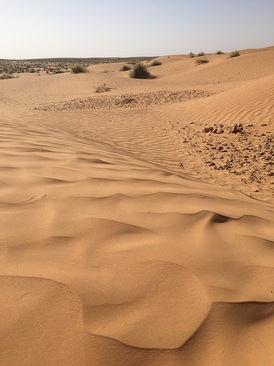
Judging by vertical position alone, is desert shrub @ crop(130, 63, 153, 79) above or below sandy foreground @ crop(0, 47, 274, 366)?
above

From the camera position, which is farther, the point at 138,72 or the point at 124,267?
the point at 138,72

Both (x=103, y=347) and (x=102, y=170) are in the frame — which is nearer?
(x=103, y=347)

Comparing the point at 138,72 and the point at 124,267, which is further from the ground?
the point at 138,72

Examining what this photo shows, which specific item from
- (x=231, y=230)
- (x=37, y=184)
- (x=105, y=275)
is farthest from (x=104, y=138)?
(x=105, y=275)

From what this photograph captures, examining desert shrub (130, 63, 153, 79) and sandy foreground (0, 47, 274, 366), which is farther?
desert shrub (130, 63, 153, 79)

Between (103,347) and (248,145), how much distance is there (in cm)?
571

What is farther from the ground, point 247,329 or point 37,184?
point 37,184

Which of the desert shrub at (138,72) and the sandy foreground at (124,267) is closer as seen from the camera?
the sandy foreground at (124,267)

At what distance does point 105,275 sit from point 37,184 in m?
1.35

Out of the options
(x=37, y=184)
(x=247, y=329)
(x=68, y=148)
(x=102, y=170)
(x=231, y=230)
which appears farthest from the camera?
(x=68, y=148)

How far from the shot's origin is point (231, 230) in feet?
7.23

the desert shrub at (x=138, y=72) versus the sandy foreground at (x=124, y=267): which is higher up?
the desert shrub at (x=138, y=72)

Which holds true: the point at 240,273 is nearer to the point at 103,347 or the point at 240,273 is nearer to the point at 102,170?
the point at 103,347

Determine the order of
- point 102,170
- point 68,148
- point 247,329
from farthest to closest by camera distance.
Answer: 1. point 68,148
2. point 102,170
3. point 247,329
